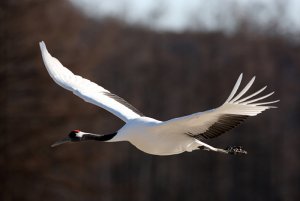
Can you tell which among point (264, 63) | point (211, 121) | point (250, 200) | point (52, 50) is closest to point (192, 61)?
point (264, 63)

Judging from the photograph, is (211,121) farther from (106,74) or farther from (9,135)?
(106,74)

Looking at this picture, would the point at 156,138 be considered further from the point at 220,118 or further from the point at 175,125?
A: the point at 220,118

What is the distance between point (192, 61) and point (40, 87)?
27.1m

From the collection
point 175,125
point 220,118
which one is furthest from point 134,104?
point 220,118

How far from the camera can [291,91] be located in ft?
162

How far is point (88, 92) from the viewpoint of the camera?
1630 cm

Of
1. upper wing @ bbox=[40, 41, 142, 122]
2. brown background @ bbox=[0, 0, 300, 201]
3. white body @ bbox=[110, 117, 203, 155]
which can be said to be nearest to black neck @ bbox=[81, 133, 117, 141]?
white body @ bbox=[110, 117, 203, 155]

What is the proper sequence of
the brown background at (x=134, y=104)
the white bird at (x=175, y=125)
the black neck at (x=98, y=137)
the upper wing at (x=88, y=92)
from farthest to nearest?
the brown background at (x=134, y=104)
the upper wing at (x=88, y=92)
the black neck at (x=98, y=137)
the white bird at (x=175, y=125)

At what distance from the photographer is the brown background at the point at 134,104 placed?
32812mm

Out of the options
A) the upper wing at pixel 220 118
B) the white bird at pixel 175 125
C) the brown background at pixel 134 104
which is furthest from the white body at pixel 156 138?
the brown background at pixel 134 104

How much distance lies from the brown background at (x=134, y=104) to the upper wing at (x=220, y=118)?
723 inches

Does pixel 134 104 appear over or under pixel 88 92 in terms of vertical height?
over

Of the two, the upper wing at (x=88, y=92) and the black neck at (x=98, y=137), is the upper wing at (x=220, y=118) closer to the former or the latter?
the black neck at (x=98, y=137)

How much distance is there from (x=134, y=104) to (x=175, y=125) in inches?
1321
